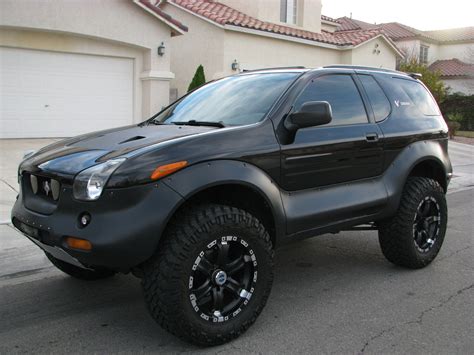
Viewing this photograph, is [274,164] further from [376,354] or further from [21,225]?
[21,225]

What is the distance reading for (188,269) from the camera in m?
3.12

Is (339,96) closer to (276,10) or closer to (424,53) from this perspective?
(276,10)

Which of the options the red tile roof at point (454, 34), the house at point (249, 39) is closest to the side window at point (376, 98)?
the house at point (249, 39)

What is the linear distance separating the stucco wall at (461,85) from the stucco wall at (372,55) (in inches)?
669

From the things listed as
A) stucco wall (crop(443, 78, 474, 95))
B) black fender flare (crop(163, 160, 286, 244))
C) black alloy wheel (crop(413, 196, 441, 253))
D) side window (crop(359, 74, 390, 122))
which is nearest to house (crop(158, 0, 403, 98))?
side window (crop(359, 74, 390, 122))

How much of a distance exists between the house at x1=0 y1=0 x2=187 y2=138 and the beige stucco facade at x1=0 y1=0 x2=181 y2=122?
21mm

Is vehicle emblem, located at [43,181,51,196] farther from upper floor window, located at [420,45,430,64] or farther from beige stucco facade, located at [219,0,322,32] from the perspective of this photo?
upper floor window, located at [420,45,430,64]

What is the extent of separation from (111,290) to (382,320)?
225 cm

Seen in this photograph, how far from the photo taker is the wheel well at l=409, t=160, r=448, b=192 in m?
5.06

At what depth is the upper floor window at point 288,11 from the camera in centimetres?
1920

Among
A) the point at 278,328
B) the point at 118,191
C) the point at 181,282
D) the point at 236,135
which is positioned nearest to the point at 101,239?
the point at 118,191

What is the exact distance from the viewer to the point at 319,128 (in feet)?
13.3

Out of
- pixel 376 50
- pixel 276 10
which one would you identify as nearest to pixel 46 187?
pixel 276 10

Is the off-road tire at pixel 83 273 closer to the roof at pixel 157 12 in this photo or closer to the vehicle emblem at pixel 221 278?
the vehicle emblem at pixel 221 278
